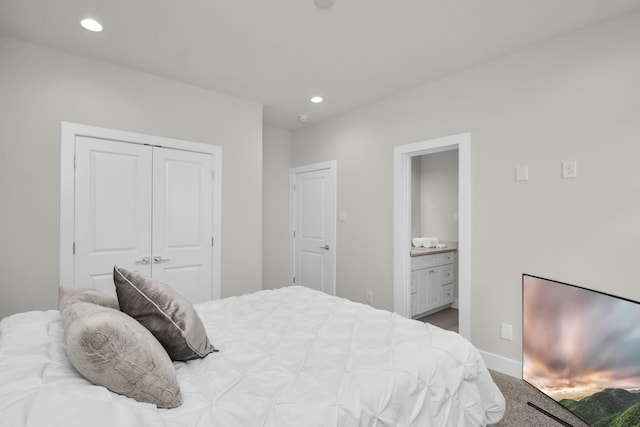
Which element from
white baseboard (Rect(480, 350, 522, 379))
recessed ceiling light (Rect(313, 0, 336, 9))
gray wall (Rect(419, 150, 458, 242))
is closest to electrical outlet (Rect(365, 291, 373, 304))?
white baseboard (Rect(480, 350, 522, 379))

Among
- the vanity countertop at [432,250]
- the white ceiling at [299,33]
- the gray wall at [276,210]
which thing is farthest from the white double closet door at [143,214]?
the vanity countertop at [432,250]

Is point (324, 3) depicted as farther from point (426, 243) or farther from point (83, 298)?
point (426, 243)

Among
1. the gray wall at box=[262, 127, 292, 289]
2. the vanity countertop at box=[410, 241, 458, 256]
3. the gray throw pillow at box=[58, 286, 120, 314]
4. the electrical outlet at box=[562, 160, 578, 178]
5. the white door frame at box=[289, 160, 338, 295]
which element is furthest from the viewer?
the gray wall at box=[262, 127, 292, 289]

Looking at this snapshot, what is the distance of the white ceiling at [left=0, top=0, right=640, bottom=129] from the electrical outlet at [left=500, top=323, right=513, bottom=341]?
2356 mm

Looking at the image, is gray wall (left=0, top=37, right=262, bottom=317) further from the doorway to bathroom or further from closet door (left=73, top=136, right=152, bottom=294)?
the doorway to bathroom

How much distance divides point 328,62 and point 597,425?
9.92 feet

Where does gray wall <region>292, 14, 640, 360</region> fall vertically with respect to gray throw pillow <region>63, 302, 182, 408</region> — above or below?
above

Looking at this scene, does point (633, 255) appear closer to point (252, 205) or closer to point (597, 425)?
point (597, 425)

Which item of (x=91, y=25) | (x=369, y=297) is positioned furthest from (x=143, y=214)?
(x=369, y=297)

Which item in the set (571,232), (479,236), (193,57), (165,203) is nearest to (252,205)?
(165,203)

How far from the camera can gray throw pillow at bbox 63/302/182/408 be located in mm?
1002

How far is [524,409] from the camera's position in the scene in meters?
2.23

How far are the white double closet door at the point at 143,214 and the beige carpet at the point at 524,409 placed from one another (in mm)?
2902

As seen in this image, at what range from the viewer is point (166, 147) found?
10.8 feet
